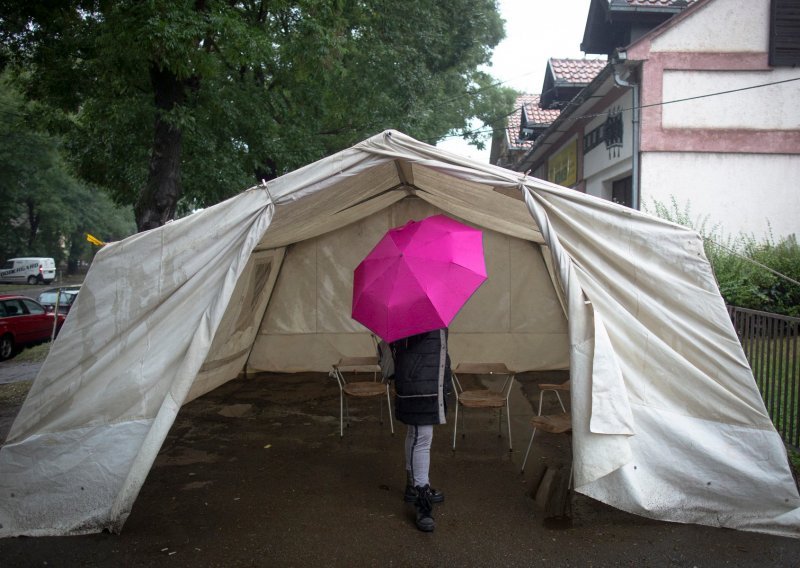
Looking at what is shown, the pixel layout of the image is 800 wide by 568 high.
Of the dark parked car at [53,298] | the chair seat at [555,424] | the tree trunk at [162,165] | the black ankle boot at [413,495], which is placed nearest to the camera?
the black ankle boot at [413,495]

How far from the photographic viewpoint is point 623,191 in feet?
42.8

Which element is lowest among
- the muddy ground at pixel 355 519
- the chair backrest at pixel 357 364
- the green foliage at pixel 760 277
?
the muddy ground at pixel 355 519

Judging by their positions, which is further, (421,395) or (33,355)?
(33,355)

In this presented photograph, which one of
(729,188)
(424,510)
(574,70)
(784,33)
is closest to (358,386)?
(424,510)

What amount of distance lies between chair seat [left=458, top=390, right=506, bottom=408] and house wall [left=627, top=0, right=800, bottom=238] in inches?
286

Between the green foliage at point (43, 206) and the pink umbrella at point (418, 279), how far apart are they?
27226 millimetres

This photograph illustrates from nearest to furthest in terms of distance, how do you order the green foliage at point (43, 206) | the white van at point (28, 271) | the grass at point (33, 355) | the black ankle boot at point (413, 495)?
the black ankle boot at point (413, 495)
the grass at point (33, 355)
the green foliage at point (43, 206)
the white van at point (28, 271)

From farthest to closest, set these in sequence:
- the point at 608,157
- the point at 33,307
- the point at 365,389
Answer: the point at 33,307
the point at 608,157
the point at 365,389

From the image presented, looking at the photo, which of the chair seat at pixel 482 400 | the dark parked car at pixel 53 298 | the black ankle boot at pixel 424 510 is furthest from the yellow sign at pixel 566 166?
the dark parked car at pixel 53 298

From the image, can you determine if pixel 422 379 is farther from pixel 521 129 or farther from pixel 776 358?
pixel 521 129

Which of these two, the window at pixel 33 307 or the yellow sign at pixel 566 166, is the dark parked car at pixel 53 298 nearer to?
the window at pixel 33 307

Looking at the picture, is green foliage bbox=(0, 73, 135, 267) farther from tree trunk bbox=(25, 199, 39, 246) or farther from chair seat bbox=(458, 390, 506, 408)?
chair seat bbox=(458, 390, 506, 408)

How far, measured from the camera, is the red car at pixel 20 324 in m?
13.6

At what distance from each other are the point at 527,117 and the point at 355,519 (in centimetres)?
1818
